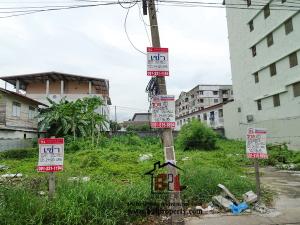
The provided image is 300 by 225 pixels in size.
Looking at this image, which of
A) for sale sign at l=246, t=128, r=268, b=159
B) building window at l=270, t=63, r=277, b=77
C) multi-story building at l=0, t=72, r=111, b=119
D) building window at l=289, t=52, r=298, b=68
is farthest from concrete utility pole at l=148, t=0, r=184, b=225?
multi-story building at l=0, t=72, r=111, b=119

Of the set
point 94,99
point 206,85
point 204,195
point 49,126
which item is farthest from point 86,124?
point 206,85

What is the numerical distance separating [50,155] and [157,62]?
8.56ft

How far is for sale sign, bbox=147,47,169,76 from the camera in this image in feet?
16.4

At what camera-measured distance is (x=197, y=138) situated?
62.3 feet

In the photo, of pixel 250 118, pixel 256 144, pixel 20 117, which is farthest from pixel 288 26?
pixel 20 117

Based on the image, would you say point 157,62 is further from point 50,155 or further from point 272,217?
point 272,217

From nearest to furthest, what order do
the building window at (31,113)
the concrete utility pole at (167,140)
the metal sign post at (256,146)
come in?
the concrete utility pole at (167,140)
the metal sign post at (256,146)
the building window at (31,113)

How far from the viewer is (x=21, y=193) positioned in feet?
15.9

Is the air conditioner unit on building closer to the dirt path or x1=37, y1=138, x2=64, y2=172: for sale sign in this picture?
the dirt path

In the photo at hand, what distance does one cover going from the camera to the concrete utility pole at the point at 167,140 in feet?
15.4

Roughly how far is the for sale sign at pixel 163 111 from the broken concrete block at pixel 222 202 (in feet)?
6.76

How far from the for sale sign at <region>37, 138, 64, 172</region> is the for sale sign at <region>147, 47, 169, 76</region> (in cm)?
218

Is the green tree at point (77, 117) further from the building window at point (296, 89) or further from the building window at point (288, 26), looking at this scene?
the building window at point (288, 26)

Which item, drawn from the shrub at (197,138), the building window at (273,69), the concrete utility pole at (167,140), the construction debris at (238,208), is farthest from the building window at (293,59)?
the concrete utility pole at (167,140)
